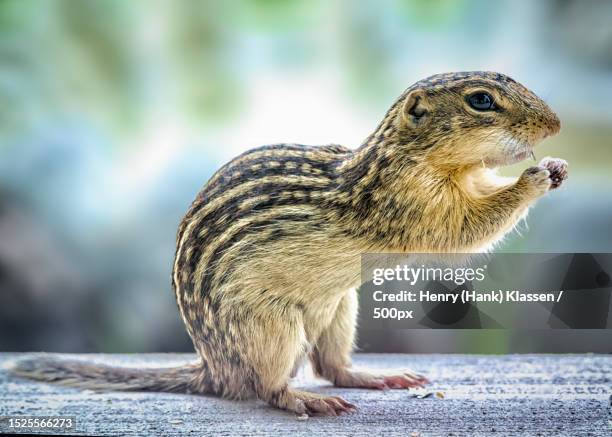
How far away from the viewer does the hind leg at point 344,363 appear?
2.17 metres

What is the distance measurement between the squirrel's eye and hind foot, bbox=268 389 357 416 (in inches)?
39.6

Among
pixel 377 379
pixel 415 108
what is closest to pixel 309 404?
pixel 377 379

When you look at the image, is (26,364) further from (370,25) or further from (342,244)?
(370,25)

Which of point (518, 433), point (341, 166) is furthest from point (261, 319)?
point (518, 433)

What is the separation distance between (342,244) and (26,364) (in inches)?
49.2

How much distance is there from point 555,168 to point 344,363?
0.93 metres

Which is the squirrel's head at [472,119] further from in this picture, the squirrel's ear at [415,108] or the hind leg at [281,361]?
the hind leg at [281,361]

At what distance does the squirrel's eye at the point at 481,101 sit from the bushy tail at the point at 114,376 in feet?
3.96

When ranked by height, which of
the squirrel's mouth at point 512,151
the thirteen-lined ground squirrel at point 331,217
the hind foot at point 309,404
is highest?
the squirrel's mouth at point 512,151

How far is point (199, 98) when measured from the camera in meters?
2.19

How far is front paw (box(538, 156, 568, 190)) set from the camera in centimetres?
191

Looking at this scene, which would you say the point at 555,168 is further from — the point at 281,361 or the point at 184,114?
the point at 184,114

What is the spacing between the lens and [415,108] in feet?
6.40

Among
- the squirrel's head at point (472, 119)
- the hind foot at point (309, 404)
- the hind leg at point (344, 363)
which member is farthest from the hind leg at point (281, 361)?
the squirrel's head at point (472, 119)
